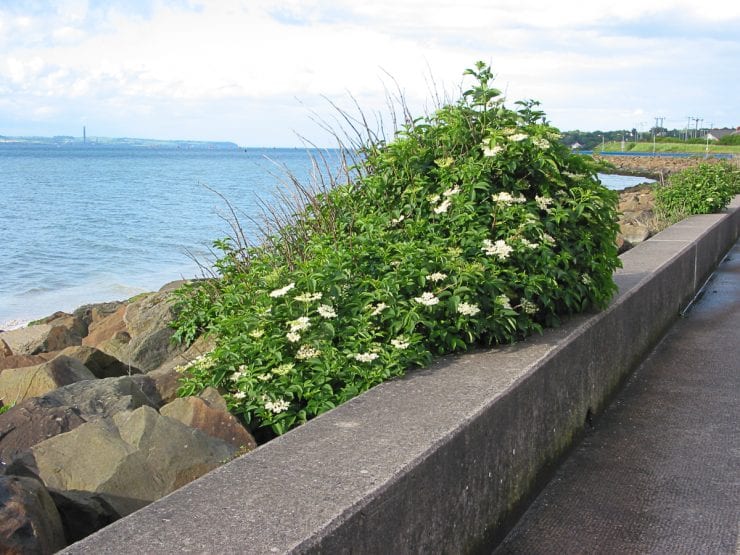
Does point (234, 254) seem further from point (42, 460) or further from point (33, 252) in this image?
point (33, 252)

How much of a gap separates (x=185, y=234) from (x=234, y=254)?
71.2 feet

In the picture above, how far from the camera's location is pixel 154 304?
822 cm

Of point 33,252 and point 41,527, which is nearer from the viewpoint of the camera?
point 41,527

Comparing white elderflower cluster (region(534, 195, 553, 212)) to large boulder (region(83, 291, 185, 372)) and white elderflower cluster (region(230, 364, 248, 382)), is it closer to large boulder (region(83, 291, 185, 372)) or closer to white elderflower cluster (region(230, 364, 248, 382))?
white elderflower cluster (region(230, 364, 248, 382))

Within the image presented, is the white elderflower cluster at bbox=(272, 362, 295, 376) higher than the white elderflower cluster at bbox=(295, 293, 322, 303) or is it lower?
lower

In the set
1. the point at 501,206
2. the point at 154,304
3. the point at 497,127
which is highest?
the point at 497,127

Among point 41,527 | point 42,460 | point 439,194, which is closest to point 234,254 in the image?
point 439,194

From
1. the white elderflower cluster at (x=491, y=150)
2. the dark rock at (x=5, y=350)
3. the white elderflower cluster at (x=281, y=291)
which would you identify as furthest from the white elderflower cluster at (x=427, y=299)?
the dark rock at (x=5, y=350)

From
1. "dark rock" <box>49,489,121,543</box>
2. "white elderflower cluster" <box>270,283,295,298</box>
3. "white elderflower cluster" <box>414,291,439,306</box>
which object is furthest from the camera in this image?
"white elderflower cluster" <box>270,283,295,298</box>

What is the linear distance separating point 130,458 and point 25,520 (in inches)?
36.9

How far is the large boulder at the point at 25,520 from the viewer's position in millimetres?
2600

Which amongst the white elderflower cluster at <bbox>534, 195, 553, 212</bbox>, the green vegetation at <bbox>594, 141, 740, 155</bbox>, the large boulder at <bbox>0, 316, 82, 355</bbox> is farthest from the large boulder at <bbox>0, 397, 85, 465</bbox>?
the green vegetation at <bbox>594, 141, 740, 155</bbox>

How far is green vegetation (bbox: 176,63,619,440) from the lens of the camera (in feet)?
13.6

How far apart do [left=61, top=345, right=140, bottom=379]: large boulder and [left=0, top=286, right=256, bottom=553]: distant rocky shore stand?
81 cm
